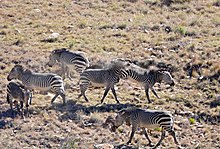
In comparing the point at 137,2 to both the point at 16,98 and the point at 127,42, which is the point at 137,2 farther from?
the point at 16,98

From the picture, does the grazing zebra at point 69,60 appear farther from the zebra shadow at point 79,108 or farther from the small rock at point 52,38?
the small rock at point 52,38

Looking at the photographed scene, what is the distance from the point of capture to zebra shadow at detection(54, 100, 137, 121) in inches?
839

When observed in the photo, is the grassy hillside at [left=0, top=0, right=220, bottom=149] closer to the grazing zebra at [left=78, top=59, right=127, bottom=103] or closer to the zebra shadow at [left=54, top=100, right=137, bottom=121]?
the zebra shadow at [left=54, top=100, right=137, bottom=121]

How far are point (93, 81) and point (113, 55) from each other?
554 centimetres

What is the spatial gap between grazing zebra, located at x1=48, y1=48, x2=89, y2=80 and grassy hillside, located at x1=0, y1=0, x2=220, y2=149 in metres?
0.54

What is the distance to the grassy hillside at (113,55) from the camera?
2027cm

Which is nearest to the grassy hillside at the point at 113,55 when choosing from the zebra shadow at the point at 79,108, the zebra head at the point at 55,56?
the zebra shadow at the point at 79,108

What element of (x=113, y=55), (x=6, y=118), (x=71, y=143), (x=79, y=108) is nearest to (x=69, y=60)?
(x=113, y=55)

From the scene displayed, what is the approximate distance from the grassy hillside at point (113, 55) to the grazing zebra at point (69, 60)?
537mm

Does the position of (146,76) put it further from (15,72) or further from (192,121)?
(15,72)

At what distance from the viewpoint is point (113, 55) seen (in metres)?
28.4

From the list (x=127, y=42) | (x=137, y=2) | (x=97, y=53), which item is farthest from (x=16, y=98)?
(x=137, y=2)

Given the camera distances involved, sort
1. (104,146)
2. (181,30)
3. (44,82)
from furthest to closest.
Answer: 1. (181,30)
2. (44,82)
3. (104,146)

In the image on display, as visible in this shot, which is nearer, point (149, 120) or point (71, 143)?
point (71, 143)
